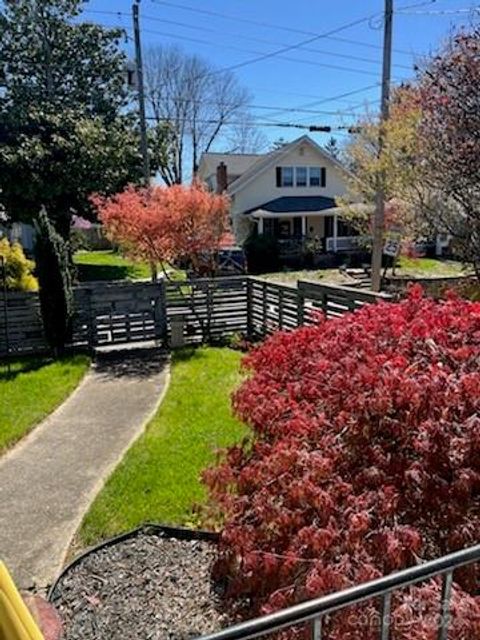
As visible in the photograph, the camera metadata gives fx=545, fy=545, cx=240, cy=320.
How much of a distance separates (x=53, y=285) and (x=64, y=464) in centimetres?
499

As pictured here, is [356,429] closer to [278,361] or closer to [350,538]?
[350,538]

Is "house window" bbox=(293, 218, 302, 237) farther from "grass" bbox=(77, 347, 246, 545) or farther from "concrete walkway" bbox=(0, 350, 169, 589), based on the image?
"grass" bbox=(77, 347, 246, 545)

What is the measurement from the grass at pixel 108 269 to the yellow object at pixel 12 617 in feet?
65.7

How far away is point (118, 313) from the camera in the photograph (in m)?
11.1

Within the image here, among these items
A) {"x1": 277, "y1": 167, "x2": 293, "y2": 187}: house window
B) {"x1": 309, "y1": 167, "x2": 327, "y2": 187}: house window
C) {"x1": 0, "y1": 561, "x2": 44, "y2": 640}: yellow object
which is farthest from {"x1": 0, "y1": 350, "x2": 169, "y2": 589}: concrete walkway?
{"x1": 309, "y1": 167, "x2": 327, "y2": 187}: house window

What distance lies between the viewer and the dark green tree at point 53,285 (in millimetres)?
9883

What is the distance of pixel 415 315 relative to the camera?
3.92 metres

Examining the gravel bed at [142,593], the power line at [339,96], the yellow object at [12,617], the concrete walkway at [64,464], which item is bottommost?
the concrete walkway at [64,464]

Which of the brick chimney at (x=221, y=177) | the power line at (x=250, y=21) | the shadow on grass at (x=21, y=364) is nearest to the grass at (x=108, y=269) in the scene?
the brick chimney at (x=221, y=177)

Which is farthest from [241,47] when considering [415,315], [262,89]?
[415,315]

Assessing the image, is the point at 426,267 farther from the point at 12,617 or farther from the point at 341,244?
the point at 12,617

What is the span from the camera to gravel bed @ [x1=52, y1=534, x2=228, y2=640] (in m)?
3.22

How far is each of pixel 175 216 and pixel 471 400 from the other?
33.7ft

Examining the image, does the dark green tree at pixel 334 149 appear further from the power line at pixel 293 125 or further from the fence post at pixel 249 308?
the fence post at pixel 249 308
